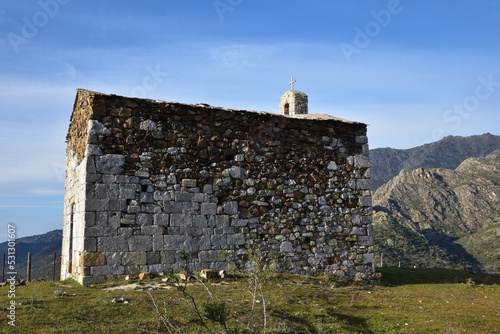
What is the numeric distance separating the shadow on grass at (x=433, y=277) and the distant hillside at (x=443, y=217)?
22.5 meters

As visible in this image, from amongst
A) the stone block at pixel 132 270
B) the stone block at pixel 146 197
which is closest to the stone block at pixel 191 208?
the stone block at pixel 146 197

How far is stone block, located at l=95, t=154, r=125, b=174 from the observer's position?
9688mm

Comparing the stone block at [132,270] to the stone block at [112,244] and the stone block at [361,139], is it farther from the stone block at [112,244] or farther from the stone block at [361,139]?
the stone block at [361,139]

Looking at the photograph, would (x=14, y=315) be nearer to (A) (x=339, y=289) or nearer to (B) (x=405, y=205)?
(A) (x=339, y=289)

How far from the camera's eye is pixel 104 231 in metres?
9.51

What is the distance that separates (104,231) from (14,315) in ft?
10.6

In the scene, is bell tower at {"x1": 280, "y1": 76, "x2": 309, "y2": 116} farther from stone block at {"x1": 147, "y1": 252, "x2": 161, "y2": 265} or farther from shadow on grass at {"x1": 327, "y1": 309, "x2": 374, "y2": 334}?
shadow on grass at {"x1": 327, "y1": 309, "x2": 374, "y2": 334}

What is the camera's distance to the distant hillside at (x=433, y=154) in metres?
90.7

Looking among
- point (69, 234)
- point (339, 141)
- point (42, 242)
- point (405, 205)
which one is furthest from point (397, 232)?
point (42, 242)

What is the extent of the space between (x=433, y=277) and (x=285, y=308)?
25.4 feet

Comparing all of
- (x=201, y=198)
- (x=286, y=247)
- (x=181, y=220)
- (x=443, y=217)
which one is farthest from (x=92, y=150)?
(x=443, y=217)

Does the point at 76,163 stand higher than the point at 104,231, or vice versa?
the point at 76,163

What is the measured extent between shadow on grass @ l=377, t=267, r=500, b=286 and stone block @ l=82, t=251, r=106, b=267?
8.06 metres

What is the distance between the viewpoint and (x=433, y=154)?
3755 inches
